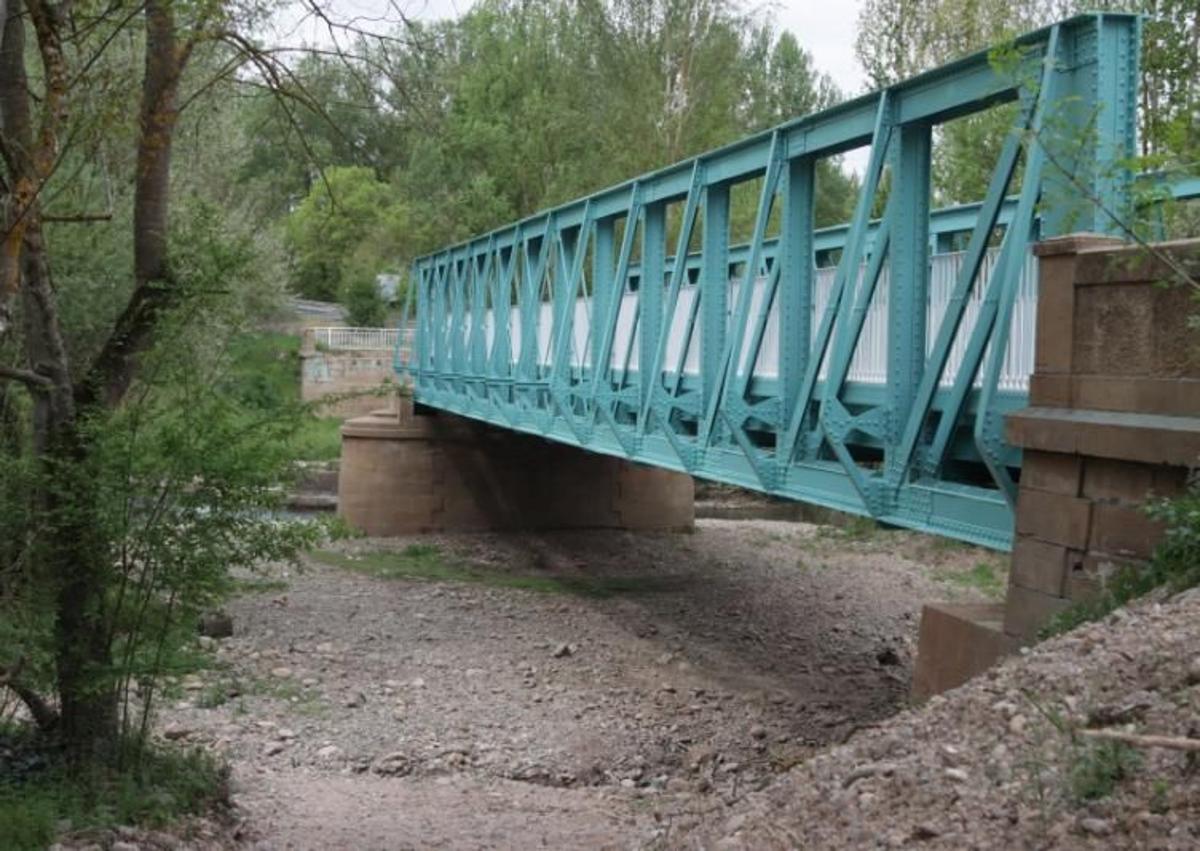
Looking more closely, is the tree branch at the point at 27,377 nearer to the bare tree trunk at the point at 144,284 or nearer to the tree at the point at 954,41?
the bare tree trunk at the point at 144,284

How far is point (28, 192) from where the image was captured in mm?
7848

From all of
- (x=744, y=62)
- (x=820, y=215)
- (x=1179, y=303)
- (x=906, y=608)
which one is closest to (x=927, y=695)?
(x=1179, y=303)

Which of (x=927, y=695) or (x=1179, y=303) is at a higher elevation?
(x=1179, y=303)

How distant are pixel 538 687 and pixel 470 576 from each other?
8602 mm

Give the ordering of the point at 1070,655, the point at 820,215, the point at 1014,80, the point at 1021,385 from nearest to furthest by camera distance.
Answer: the point at 1070,655, the point at 1014,80, the point at 1021,385, the point at 820,215

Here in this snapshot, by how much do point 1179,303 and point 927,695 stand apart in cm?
303

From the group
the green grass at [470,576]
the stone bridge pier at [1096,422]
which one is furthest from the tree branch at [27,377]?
the green grass at [470,576]

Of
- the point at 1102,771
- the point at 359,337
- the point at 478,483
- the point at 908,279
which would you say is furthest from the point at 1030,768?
the point at 359,337

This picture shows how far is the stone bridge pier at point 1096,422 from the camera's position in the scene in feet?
24.3

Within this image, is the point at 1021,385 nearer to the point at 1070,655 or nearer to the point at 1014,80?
the point at 1014,80

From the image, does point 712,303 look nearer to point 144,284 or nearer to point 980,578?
point 144,284

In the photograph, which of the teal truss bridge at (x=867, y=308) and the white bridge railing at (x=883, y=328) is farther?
the white bridge railing at (x=883, y=328)

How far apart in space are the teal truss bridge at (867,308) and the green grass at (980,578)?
6.46 meters

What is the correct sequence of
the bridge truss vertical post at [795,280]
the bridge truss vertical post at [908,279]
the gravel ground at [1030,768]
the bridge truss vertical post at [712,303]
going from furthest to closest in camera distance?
the bridge truss vertical post at [712,303] < the bridge truss vertical post at [795,280] < the bridge truss vertical post at [908,279] < the gravel ground at [1030,768]
